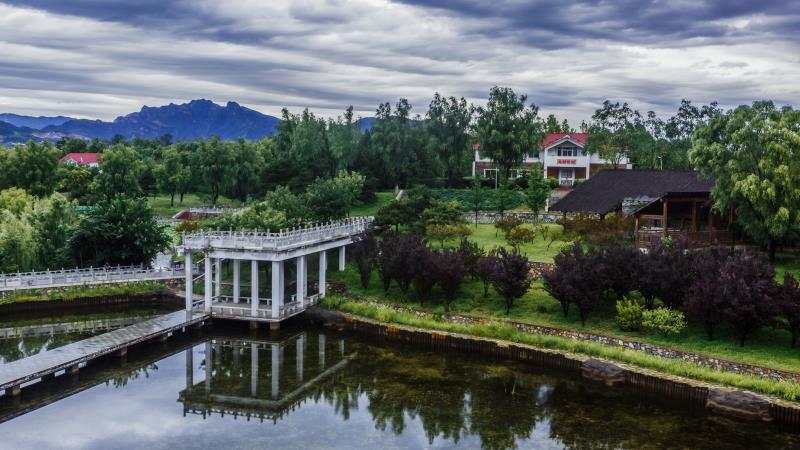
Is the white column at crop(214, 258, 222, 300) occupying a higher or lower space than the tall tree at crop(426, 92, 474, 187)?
lower

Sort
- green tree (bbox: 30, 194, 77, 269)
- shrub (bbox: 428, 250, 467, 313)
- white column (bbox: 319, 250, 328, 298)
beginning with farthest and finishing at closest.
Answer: green tree (bbox: 30, 194, 77, 269)
white column (bbox: 319, 250, 328, 298)
shrub (bbox: 428, 250, 467, 313)

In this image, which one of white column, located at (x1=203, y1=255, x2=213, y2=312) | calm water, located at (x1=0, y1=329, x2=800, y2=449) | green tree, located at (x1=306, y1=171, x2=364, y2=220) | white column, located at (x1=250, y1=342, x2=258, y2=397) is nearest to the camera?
calm water, located at (x1=0, y1=329, x2=800, y2=449)

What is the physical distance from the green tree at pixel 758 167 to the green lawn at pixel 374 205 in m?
28.4

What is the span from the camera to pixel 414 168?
216ft

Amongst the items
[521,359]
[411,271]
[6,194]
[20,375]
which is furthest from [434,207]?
[6,194]

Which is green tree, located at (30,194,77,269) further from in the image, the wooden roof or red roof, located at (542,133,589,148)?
red roof, located at (542,133,589,148)

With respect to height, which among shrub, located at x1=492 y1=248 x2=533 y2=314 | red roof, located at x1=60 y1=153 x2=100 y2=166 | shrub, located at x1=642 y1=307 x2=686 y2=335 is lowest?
shrub, located at x1=642 y1=307 x2=686 y2=335

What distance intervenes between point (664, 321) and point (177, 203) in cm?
5982

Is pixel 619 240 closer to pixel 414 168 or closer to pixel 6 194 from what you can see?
pixel 414 168

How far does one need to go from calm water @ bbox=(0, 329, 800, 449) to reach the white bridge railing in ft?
33.7

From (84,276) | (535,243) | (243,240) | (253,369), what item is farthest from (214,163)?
(253,369)

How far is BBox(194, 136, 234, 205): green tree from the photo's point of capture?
227 feet

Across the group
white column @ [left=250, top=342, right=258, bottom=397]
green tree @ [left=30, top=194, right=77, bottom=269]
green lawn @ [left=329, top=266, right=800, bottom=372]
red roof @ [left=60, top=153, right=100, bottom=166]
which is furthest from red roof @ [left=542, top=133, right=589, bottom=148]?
red roof @ [left=60, top=153, right=100, bottom=166]

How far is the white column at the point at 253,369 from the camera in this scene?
26.5 metres
